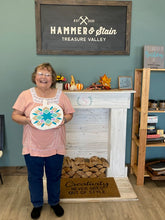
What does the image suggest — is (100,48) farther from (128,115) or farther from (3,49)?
(3,49)

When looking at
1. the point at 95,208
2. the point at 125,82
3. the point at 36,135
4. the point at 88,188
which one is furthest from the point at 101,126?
the point at 36,135

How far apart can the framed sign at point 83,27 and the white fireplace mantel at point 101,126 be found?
1.77ft

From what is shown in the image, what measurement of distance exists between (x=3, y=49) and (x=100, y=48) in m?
1.15

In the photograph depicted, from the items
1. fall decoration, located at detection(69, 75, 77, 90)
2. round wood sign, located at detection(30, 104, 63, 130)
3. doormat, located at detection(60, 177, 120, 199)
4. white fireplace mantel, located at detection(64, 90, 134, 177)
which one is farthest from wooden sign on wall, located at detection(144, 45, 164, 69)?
doormat, located at detection(60, 177, 120, 199)

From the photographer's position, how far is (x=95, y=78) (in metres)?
2.60

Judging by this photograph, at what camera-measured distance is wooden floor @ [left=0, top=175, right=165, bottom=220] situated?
6.52 feet

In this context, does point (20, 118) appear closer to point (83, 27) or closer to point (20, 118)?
point (20, 118)

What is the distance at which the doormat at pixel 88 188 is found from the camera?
2.29 metres

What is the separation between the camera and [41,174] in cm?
194

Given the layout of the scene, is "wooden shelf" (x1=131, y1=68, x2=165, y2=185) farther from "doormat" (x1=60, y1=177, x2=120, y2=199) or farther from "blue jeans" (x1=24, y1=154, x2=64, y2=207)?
"blue jeans" (x1=24, y1=154, x2=64, y2=207)

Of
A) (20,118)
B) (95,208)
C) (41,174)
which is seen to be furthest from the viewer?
(95,208)

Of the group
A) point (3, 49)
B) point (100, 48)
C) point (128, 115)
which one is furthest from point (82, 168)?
point (3, 49)

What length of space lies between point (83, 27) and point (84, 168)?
5.61 ft

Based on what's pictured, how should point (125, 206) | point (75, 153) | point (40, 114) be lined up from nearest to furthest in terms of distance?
point (40, 114) < point (125, 206) < point (75, 153)
